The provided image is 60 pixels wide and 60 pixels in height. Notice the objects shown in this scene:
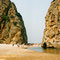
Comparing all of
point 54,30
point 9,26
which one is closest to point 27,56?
point 54,30

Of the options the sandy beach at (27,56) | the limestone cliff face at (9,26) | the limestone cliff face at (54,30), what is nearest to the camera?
the sandy beach at (27,56)

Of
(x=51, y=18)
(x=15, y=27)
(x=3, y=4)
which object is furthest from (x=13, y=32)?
(x=51, y=18)

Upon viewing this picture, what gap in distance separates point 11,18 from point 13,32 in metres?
14.0

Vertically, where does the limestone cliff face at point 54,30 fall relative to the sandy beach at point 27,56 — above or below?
above

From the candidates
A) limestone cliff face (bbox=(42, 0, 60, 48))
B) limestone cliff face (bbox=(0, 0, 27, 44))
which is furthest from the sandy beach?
limestone cliff face (bbox=(0, 0, 27, 44))

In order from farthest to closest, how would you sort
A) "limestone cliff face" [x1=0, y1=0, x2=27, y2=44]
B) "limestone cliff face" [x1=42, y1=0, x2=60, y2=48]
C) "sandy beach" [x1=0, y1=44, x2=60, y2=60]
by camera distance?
"limestone cliff face" [x1=0, y1=0, x2=27, y2=44] → "limestone cliff face" [x1=42, y1=0, x2=60, y2=48] → "sandy beach" [x1=0, y1=44, x2=60, y2=60]

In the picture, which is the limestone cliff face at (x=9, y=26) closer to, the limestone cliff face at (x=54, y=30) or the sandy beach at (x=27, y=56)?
the limestone cliff face at (x=54, y=30)

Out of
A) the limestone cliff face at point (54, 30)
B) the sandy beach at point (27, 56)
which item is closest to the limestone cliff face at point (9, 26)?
the limestone cliff face at point (54, 30)

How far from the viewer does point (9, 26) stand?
310 ft

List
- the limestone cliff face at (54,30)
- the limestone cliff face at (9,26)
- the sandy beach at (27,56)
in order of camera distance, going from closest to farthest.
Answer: the sandy beach at (27,56)
the limestone cliff face at (54,30)
the limestone cliff face at (9,26)

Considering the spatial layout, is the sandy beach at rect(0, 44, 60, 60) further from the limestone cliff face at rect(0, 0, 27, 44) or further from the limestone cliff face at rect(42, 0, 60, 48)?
the limestone cliff face at rect(0, 0, 27, 44)

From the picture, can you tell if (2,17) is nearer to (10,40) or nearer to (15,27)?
(15,27)

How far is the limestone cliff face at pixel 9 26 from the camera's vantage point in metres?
88.6

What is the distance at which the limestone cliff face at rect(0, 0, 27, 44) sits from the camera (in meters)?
88.6
